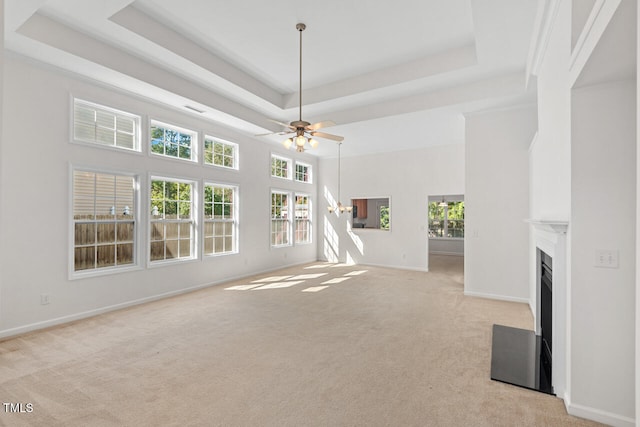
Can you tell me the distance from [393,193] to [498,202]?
3.34 metres

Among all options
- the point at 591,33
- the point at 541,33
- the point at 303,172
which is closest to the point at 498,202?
the point at 541,33

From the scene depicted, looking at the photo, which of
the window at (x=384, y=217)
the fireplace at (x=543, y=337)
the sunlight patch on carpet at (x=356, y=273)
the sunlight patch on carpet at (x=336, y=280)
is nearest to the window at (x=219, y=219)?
the sunlight patch on carpet at (x=336, y=280)

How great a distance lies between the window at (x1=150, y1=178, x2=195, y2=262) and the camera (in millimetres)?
5262

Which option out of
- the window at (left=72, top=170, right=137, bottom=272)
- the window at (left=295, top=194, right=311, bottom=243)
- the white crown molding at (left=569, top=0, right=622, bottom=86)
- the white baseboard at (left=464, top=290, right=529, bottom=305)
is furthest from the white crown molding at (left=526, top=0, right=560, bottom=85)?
the window at (left=295, top=194, right=311, bottom=243)

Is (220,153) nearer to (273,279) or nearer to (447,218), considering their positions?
(273,279)

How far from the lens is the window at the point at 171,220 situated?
5.26 m

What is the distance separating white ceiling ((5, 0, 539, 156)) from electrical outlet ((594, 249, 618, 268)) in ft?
8.35

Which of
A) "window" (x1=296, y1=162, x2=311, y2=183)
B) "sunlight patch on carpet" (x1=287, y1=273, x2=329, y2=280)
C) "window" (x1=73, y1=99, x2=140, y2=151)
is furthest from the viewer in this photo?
"window" (x1=296, y1=162, x2=311, y2=183)

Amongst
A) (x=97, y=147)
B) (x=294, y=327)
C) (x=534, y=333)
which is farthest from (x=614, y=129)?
(x=97, y=147)

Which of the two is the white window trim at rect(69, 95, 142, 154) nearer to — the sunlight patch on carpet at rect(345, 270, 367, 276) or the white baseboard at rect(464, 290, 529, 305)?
the sunlight patch on carpet at rect(345, 270, 367, 276)

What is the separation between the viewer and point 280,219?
27.0ft

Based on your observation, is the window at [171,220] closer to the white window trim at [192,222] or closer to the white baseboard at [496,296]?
the white window trim at [192,222]

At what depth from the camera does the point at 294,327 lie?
12.7 feet

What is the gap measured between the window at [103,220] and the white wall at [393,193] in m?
5.56
